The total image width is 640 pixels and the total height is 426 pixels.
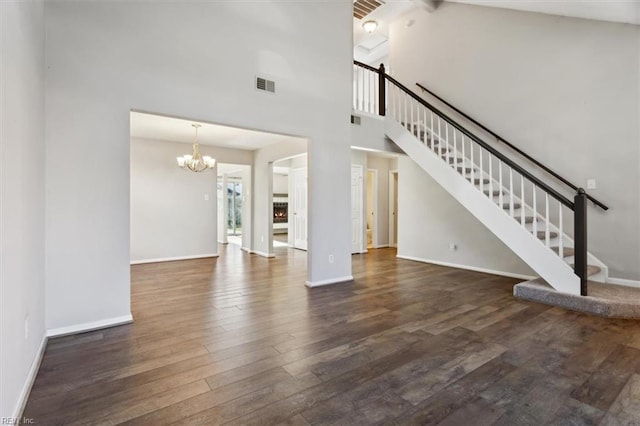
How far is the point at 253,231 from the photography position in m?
7.57

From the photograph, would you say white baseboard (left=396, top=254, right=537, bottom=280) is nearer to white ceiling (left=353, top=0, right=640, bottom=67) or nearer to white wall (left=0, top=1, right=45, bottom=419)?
white ceiling (left=353, top=0, right=640, bottom=67)

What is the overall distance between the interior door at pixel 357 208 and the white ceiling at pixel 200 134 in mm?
2437

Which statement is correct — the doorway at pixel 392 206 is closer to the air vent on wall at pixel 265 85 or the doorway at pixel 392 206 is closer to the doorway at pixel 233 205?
the doorway at pixel 233 205

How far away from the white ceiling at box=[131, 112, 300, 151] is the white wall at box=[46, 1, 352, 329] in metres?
0.92

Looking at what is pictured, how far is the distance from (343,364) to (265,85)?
3.33m

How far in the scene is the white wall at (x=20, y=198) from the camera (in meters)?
1.57

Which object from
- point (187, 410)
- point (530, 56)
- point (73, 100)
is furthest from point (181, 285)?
point (530, 56)

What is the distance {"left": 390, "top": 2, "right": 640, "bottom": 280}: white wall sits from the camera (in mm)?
4051

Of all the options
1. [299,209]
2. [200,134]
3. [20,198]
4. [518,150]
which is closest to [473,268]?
[518,150]

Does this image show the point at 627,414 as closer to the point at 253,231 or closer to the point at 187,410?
the point at 187,410

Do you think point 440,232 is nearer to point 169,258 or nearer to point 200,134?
point 200,134

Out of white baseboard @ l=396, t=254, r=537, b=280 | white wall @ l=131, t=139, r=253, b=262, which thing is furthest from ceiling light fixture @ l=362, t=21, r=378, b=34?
white baseboard @ l=396, t=254, r=537, b=280

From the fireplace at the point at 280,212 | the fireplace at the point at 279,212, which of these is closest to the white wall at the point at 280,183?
the fireplace at the point at 280,212

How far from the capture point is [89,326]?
9.44ft
